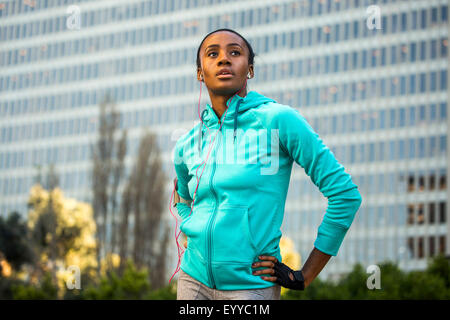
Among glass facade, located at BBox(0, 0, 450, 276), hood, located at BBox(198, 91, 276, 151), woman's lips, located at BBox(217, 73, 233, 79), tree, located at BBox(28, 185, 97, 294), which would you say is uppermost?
glass facade, located at BBox(0, 0, 450, 276)

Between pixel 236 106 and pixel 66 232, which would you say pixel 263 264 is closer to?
pixel 236 106

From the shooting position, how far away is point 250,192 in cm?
189

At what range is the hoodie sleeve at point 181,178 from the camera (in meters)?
2.29

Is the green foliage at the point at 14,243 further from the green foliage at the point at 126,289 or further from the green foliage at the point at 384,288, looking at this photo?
the green foliage at the point at 384,288

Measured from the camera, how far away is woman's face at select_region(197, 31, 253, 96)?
81.5 inches

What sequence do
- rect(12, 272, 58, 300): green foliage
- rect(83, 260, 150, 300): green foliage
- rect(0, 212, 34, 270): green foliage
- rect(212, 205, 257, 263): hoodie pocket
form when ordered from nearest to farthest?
rect(212, 205, 257, 263): hoodie pocket, rect(83, 260, 150, 300): green foliage, rect(12, 272, 58, 300): green foliage, rect(0, 212, 34, 270): green foliage

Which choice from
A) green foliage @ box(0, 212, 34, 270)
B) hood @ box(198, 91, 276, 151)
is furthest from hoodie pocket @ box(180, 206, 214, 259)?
green foliage @ box(0, 212, 34, 270)

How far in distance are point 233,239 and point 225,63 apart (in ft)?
2.04

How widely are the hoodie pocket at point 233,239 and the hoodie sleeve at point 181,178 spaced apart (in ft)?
1.48

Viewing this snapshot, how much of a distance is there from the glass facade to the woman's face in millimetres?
40343
